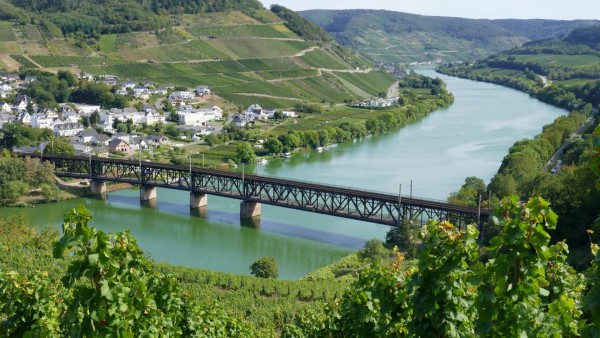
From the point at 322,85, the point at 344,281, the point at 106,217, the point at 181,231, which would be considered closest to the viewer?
the point at 344,281

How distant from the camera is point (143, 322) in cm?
517

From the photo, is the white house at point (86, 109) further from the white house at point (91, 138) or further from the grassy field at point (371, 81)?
the grassy field at point (371, 81)

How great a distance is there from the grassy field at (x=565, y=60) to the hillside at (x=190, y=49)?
30034mm

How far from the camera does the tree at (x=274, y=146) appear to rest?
4322cm

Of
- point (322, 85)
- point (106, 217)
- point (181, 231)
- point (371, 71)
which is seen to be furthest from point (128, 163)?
point (371, 71)

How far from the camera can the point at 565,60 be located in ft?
339

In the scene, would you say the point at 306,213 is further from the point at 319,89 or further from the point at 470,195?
the point at 319,89

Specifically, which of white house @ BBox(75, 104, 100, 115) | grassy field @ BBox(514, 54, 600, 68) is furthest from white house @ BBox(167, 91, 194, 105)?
grassy field @ BBox(514, 54, 600, 68)

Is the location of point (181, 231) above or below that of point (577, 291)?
below

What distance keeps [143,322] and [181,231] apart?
22721 millimetres

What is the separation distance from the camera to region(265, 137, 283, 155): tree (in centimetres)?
4322

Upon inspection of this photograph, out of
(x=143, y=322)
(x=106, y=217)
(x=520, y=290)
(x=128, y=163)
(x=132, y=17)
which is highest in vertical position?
(x=132, y=17)

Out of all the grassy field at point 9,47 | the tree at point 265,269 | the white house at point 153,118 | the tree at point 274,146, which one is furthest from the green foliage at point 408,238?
the grassy field at point 9,47

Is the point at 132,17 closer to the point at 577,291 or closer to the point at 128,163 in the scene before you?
the point at 128,163
